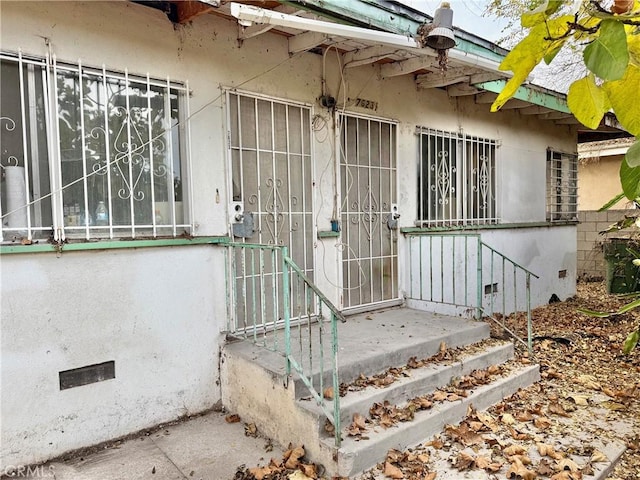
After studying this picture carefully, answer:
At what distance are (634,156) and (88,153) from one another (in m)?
3.14

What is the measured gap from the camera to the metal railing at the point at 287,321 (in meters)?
2.61

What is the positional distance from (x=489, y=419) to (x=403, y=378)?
2.29 ft

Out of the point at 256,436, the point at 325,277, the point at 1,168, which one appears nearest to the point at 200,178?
the point at 1,168

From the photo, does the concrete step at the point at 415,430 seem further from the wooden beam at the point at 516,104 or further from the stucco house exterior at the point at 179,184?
the wooden beam at the point at 516,104

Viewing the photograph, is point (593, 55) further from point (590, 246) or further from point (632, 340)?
point (590, 246)

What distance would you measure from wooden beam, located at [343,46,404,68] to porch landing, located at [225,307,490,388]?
2.60 m

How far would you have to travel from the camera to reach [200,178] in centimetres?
341

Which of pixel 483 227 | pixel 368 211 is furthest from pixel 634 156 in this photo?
pixel 483 227

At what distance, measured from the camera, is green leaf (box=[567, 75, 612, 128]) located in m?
0.79

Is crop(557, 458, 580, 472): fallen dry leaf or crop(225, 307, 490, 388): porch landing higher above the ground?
crop(225, 307, 490, 388): porch landing

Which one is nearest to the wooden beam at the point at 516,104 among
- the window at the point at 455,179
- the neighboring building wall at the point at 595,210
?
the window at the point at 455,179

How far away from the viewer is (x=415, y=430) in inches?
110

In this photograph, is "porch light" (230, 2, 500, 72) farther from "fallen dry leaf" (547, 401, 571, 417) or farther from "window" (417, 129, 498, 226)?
"fallen dry leaf" (547, 401, 571, 417)

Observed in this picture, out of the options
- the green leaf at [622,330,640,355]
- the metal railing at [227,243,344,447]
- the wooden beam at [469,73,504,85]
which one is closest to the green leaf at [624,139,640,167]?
the green leaf at [622,330,640,355]
